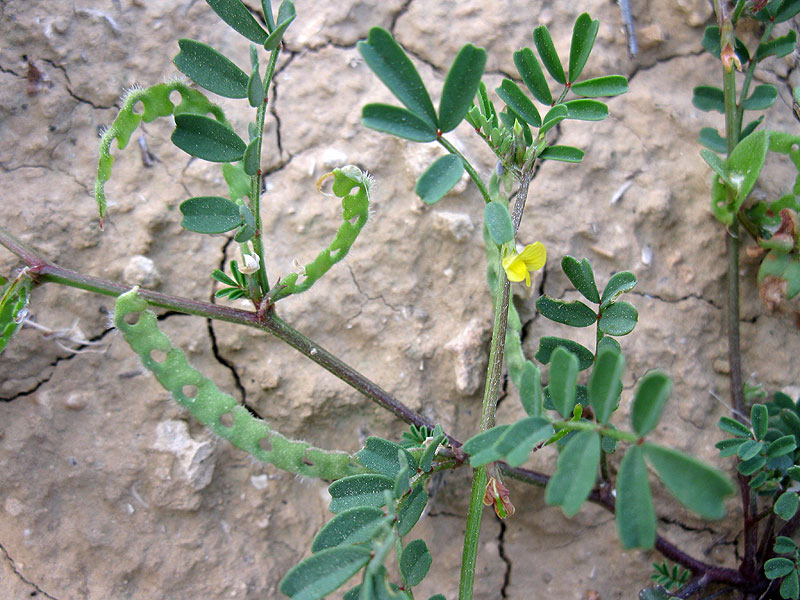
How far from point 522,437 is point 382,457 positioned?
17.0 inches

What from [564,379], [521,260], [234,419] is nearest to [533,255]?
[521,260]

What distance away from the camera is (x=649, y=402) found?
979 mm

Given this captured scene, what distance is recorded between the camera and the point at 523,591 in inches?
79.4

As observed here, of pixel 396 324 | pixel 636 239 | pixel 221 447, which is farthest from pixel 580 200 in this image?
pixel 221 447

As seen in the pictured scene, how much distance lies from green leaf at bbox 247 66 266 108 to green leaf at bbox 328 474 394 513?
911 millimetres

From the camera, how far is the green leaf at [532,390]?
1.15m

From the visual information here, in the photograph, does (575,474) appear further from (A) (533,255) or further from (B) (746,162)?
(B) (746,162)

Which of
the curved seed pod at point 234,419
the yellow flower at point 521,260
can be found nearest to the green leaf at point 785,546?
the yellow flower at point 521,260

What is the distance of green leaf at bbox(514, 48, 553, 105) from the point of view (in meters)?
1.49

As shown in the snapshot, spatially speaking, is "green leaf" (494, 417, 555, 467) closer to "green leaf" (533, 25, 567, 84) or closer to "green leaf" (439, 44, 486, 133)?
"green leaf" (439, 44, 486, 133)

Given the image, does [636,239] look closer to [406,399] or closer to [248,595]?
[406,399]

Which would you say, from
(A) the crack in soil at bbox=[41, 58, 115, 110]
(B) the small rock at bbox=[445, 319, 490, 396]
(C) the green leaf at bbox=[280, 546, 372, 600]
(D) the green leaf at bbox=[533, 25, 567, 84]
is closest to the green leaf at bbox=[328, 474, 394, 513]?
(C) the green leaf at bbox=[280, 546, 372, 600]

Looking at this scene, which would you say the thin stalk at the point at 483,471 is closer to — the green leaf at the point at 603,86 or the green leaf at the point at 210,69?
the green leaf at the point at 603,86

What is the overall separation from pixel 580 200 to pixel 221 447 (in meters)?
1.56
